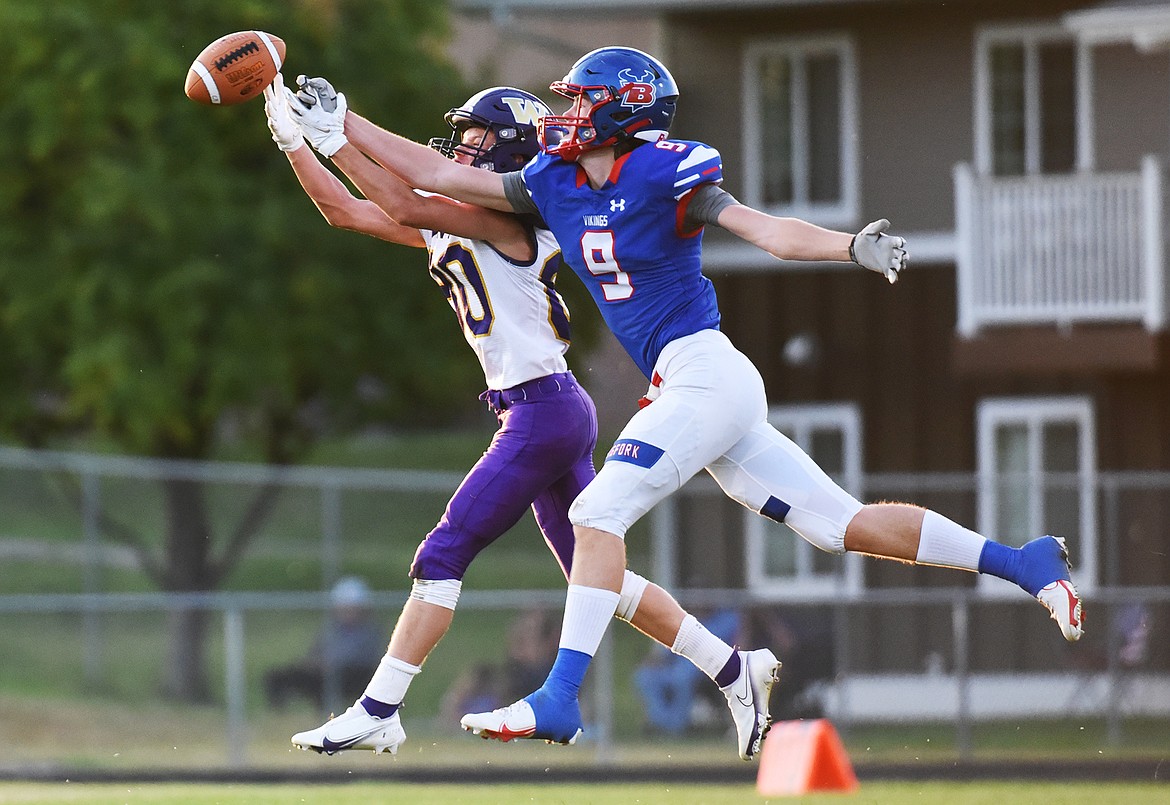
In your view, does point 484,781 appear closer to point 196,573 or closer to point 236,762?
point 236,762

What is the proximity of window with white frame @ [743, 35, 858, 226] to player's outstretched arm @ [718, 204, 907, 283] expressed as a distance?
1309 centimetres

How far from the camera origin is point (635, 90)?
6.66 meters

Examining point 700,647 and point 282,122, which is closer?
point 282,122

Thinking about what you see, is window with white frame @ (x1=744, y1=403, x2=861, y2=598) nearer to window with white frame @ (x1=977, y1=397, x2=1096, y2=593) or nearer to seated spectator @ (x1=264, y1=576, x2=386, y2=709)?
window with white frame @ (x1=977, y1=397, x2=1096, y2=593)

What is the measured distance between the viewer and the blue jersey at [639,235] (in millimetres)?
6535

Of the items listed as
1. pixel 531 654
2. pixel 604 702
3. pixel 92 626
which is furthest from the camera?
pixel 92 626

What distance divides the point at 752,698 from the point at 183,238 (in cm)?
1172

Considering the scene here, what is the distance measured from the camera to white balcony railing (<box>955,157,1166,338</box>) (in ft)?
54.6

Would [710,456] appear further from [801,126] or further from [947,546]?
[801,126]

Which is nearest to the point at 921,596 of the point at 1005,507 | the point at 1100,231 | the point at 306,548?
the point at 1005,507

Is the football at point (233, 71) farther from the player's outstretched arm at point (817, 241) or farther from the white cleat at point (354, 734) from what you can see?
the white cleat at point (354, 734)

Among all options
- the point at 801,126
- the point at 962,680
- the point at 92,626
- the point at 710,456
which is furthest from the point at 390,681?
the point at 801,126

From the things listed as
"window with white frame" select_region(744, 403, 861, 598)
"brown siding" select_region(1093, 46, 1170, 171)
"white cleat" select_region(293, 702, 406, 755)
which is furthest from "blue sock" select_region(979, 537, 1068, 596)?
"brown siding" select_region(1093, 46, 1170, 171)

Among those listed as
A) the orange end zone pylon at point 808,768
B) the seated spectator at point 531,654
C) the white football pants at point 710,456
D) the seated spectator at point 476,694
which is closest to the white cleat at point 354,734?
the white football pants at point 710,456
